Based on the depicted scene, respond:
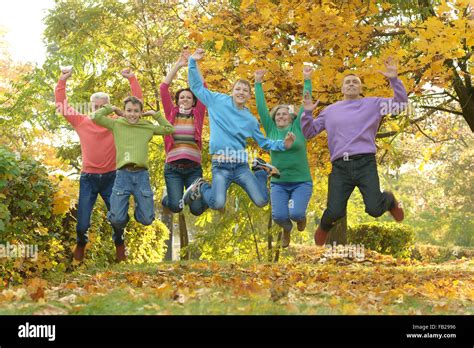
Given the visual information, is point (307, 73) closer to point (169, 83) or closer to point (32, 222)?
point (169, 83)

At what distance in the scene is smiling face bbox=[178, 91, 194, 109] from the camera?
838 cm

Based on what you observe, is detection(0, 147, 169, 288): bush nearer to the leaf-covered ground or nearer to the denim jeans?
the leaf-covered ground

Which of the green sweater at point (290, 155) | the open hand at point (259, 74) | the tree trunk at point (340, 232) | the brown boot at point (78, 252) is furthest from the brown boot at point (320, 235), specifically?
the tree trunk at point (340, 232)

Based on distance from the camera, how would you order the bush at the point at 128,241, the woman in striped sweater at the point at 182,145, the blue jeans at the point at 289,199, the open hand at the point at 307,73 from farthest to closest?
the bush at the point at 128,241 < the blue jeans at the point at 289,199 < the woman in striped sweater at the point at 182,145 < the open hand at the point at 307,73

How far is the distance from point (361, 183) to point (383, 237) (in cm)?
1371

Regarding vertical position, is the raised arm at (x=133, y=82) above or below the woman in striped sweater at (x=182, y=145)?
above

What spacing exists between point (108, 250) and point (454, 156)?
3061 cm

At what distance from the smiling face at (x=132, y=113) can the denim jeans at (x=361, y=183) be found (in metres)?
2.60

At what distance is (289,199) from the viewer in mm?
8484

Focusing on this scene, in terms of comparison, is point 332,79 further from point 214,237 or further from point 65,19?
point 65,19

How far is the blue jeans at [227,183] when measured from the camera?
791 centimetres

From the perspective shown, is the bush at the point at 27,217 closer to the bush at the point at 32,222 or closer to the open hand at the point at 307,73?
the bush at the point at 32,222

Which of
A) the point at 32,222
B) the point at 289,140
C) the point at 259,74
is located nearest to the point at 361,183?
the point at 289,140

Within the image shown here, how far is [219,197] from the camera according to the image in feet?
25.9
